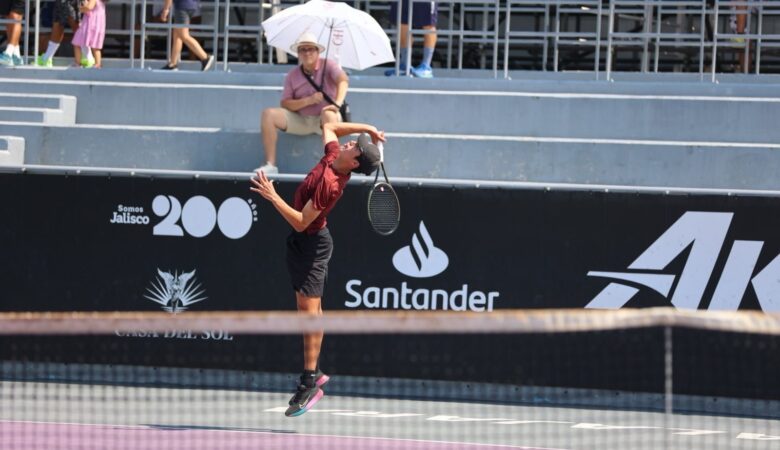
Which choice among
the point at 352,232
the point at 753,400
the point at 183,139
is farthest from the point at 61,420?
the point at 753,400

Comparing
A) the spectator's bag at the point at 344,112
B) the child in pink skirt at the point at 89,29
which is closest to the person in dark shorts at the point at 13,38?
the child in pink skirt at the point at 89,29

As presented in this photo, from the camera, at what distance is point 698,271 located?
10672mm

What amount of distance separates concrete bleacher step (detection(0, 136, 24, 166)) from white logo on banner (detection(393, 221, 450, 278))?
3.97 meters

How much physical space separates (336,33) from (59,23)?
147 inches

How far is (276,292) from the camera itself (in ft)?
37.2

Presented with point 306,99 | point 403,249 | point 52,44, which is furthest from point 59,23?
point 403,249

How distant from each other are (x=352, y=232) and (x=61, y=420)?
9.10 ft

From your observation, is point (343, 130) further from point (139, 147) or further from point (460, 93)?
point (139, 147)

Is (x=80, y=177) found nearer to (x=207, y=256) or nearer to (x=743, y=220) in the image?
(x=207, y=256)

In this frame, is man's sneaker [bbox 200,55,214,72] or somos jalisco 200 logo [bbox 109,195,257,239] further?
man's sneaker [bbox 200,55,214,72]

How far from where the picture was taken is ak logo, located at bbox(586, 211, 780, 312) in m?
10.5

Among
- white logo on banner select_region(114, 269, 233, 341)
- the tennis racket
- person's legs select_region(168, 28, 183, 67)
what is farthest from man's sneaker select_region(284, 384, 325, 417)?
person's legs select_region(168, 28, 183, 67)

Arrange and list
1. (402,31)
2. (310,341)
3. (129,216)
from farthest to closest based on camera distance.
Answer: (402,31) < (129,216) < (310,341)

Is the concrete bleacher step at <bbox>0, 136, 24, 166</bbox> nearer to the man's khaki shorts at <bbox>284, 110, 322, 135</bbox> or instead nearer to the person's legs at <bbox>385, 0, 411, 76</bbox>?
the man's khaki shorts at <bbox>284, 110, 322, 135</bbox>
